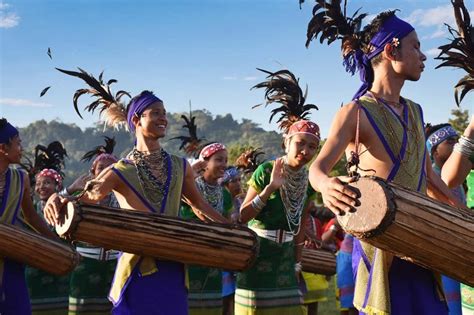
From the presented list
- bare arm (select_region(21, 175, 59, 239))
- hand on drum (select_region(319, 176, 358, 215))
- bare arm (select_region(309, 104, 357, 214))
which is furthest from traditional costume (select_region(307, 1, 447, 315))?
bare arm (select_region(21, 175, 59, 239))

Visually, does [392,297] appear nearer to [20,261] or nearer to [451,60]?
[451,60]

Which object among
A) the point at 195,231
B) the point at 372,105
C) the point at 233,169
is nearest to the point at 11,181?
the point at 195,231

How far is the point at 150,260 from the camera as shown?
5426 millimetres

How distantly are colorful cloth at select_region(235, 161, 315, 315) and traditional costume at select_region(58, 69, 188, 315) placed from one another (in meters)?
1.53

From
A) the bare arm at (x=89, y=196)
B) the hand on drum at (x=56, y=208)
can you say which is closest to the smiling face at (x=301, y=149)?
the bare arm at (x=89, y=196)

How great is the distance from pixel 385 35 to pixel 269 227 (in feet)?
10.9

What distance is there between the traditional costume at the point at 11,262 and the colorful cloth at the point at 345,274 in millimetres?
3981

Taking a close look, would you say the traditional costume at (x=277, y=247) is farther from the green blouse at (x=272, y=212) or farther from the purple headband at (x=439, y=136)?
the purple headband at (x=439, y=136)

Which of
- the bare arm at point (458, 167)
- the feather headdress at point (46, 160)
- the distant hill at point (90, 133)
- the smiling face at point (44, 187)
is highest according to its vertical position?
the distant hill at point (90, 133)

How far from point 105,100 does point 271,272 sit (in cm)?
209

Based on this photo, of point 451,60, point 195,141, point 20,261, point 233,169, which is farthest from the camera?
point 233,169

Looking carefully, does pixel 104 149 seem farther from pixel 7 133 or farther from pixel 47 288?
pixel 7 133

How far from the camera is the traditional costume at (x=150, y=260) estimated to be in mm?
5426

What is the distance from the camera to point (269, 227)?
722cm
